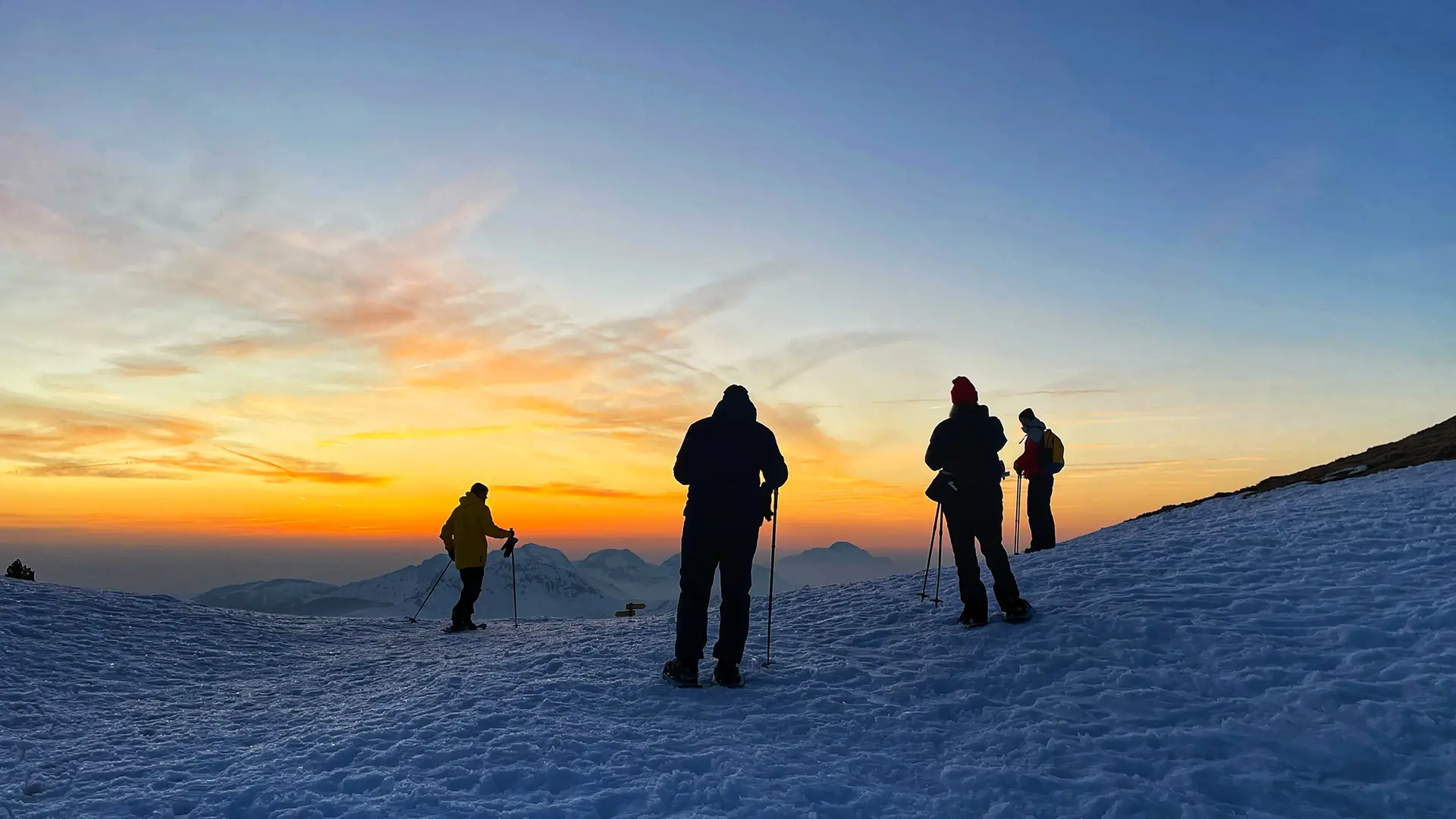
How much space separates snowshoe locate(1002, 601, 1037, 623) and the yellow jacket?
369 inches

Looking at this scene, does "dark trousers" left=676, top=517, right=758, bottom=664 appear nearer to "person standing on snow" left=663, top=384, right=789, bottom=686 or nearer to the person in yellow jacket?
"person standing on snow" left=663, top=384, right=789, bottom=686

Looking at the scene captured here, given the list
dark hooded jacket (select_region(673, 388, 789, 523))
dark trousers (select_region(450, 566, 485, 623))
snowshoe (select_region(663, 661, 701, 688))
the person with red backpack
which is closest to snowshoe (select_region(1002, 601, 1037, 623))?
dark hooded jacket (select_region(673, 388, 789, 523))

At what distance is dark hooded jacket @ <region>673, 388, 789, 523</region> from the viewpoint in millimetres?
7941

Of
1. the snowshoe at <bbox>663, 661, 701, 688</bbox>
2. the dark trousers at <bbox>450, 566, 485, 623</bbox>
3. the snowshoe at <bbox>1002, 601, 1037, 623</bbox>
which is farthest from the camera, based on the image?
the dark trousers at <bbox>450, 566, 485, 623</bbox>

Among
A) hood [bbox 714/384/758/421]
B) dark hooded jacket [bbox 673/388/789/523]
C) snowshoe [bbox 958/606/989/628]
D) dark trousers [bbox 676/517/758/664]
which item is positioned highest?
hood [bbox 714/384/758/421]

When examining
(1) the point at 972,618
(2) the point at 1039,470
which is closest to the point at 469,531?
(1) the point at 972,618

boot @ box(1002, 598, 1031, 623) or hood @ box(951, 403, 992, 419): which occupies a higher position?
hood @ box(951, 403, 992, 419)

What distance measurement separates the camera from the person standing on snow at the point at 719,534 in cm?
790

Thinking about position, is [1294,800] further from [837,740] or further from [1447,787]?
[837,740]

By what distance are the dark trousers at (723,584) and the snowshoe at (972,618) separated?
3.15m

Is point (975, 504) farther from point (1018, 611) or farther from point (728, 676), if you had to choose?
point (728, 676)

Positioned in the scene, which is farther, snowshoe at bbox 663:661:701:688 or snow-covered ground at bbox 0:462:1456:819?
snowshoe at bbox 663:661:701:688

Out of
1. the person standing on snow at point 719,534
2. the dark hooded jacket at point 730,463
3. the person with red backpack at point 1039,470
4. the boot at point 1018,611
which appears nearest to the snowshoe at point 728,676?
the person standing on snow at point 719,534

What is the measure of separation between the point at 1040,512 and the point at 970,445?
24.3 ft
